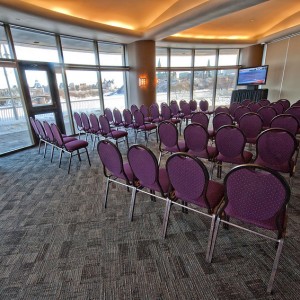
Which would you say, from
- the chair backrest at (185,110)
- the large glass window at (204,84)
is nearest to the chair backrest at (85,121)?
the chair backrest at (185,110)

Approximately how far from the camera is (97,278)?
1843 millimetres

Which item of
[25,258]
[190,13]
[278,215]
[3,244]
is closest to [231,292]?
[278,215]

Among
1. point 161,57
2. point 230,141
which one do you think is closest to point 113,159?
point 230,141

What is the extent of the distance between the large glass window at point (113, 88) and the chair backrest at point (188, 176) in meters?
7.55

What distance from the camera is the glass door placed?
20.0 feet

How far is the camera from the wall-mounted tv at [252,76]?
31.8ft

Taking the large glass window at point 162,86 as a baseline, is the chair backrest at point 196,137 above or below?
below

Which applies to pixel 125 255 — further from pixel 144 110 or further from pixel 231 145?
pixel 144 110

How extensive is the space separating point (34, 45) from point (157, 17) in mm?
4317

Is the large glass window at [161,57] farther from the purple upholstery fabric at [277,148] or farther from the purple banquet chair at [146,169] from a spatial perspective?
the purple banquet chair at [146,169]

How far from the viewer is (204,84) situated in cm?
1148

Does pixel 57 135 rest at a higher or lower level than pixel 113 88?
lower

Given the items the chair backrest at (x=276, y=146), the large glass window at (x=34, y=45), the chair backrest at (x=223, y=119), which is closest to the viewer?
the chair backrest at (x=276, y=146)

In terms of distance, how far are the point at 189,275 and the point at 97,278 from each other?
2.89 ft
